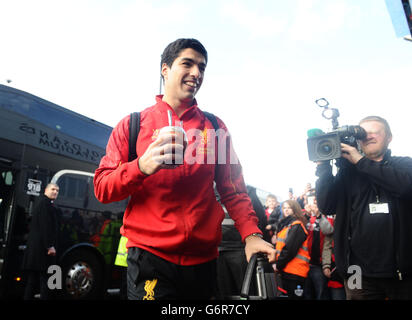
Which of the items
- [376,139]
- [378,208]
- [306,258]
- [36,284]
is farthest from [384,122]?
[36,284]

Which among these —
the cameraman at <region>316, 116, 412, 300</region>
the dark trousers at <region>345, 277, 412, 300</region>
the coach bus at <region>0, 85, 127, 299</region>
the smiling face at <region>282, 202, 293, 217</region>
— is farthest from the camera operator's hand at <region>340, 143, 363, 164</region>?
the coach bus at <region>0, 85, 127, 299</region>

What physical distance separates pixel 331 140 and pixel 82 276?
5.52 metres

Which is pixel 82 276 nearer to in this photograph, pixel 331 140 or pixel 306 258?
pixel 306 258

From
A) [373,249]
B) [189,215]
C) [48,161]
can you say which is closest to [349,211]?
[373,249]

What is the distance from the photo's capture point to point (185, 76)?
2.01 m

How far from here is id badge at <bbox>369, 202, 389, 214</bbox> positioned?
3143mm

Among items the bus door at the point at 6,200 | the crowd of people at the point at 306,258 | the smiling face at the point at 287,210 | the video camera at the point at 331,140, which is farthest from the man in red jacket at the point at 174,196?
the bus door at the point at 6,200

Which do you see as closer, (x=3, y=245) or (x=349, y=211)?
(x=349, y=211)

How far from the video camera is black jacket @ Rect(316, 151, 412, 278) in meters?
0.16

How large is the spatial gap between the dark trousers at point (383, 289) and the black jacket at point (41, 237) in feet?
15.7

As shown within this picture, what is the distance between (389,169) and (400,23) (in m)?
1.18

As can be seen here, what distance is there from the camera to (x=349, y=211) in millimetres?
3332

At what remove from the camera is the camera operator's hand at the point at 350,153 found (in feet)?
10.5
